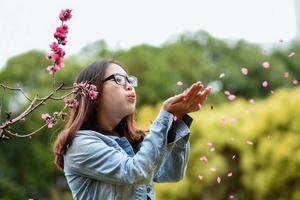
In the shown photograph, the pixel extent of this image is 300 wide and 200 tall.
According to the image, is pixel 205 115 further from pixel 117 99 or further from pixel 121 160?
pixel 121 160

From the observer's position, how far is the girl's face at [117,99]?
1.85 m

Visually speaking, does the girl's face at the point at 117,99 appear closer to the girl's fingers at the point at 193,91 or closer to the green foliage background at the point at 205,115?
the girl's fingers at the point at 193,91

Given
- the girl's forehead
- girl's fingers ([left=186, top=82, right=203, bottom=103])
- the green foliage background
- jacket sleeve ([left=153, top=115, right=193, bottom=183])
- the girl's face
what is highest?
the girl's forehead

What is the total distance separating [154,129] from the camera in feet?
5.57

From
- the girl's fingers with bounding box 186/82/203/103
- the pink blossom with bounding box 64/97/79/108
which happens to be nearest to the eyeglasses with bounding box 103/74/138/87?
the pink blossom with bounding box 64/97/79/108

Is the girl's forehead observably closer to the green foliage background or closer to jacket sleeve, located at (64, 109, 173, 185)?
jacket sleeve, located at (64, 109, 173, 185)

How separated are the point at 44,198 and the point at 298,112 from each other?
29.4 ft

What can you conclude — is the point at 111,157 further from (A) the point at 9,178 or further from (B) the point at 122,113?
(A) the point at 9,178

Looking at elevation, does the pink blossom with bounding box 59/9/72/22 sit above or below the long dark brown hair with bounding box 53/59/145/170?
above

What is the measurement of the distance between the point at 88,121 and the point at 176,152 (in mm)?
236

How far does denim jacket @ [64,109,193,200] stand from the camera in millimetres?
1674

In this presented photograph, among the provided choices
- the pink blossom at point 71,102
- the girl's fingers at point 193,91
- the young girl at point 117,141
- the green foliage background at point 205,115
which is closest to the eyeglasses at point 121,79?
the young girl at point 117,141

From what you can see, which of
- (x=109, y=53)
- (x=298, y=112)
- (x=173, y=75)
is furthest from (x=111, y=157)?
(x=173, y=75)

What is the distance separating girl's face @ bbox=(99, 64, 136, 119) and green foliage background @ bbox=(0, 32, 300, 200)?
1.23m
